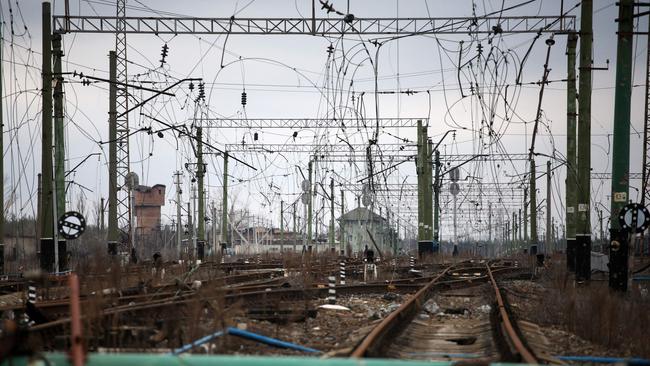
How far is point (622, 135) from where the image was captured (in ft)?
62.5

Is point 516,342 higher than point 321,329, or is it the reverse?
point 516,342

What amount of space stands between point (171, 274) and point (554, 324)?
630 inches

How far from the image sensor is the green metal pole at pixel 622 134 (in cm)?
1902

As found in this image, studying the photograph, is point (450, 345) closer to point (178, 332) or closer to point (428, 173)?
point (178, 332)

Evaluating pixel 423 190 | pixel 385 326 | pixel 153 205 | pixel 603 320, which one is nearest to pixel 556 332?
pixel 603 320

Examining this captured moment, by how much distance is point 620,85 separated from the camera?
1898 cm

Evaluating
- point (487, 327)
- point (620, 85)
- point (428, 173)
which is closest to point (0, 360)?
point (487, 327)

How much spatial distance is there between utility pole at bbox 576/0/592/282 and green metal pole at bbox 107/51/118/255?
19.0 meters

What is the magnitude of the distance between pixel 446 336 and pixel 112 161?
2584cm

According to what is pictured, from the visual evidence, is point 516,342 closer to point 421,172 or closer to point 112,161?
point 112,161

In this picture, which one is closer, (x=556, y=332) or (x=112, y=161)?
(x=556, y=332)

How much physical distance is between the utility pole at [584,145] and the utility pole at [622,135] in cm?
509

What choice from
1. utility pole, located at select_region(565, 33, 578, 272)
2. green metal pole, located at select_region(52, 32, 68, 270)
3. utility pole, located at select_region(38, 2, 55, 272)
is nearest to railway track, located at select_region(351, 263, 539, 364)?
utility pole, located at select_region(565, 33, 578, 272)

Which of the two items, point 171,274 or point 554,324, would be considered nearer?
point 554,324
